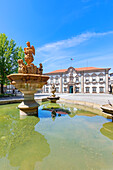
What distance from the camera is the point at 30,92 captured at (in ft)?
16.9

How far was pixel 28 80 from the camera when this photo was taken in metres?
4.58

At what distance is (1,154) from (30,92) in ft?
11.3

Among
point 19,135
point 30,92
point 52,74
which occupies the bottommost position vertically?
point 19,135

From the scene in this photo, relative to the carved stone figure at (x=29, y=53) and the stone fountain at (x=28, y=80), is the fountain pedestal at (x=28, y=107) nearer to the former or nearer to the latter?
the stone fountain at (x=28, y=80)

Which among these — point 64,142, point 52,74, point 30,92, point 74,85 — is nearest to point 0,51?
point 30,92

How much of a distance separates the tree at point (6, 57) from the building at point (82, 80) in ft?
76.3

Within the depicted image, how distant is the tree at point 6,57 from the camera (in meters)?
16.6

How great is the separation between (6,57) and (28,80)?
639 inches

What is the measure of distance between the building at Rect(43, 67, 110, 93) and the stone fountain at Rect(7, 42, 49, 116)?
3333 cm

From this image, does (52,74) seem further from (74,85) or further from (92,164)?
(92,164)

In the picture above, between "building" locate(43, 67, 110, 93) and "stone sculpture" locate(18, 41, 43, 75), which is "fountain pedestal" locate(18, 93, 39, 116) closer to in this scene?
"stone sculpture" locate(18, 41, 43, 75)

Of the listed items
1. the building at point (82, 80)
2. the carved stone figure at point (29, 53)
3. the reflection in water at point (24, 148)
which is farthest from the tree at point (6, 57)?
the building at point (82, 80)

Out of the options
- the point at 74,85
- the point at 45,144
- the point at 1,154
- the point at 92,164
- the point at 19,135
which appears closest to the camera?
the point at 92,164

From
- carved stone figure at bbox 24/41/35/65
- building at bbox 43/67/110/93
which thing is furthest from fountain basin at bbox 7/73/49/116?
building at bbox 43/67/110/93
